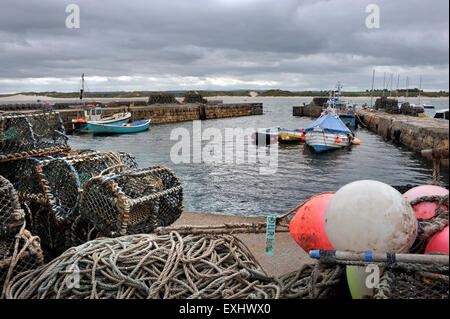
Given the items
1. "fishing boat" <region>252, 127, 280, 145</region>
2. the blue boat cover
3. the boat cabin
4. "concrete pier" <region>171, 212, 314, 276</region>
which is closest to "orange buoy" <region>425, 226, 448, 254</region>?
"concrete pier" <region>171, 212, 314, 276</region>

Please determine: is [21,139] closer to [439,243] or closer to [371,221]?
[371,221]

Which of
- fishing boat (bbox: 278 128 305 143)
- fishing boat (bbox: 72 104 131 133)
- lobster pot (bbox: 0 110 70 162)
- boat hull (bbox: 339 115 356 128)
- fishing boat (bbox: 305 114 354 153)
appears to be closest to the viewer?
lobster pot (bbox: 0 110 70 162)

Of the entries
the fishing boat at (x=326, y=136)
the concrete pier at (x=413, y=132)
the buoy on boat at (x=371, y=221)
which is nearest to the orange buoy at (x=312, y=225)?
the buoy on boat at (x=371, y=221)

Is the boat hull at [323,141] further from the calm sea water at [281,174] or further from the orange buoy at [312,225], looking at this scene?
the orange buoy at [312,225]

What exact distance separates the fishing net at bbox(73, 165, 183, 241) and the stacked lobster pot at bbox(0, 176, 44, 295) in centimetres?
83

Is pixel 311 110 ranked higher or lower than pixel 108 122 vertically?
higher

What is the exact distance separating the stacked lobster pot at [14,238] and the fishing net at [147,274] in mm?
199

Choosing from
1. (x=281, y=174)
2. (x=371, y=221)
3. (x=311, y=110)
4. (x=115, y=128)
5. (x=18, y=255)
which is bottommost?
(x=281, y=174)

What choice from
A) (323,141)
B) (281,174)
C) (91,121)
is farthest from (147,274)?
(91,121)

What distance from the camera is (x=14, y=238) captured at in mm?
3748

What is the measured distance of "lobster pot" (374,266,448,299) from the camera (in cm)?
240

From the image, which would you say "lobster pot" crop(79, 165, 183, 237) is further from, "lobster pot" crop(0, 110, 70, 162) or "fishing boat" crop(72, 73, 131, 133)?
"fishing boat" crop(72, 73, 131, 133)

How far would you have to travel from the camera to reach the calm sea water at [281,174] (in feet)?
37.9

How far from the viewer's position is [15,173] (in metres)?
5.88
